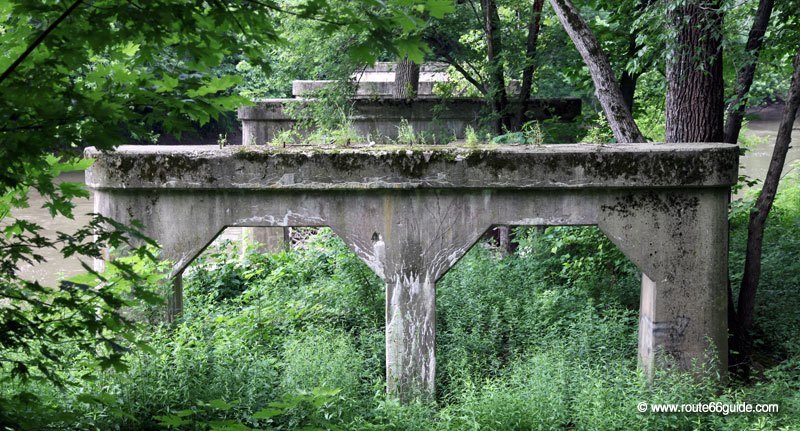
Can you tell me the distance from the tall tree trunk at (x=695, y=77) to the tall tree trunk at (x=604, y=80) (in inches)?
15.7

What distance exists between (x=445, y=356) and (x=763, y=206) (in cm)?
340

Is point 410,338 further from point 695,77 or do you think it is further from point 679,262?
point 695,77

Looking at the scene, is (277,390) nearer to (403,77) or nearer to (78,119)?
(78,119)

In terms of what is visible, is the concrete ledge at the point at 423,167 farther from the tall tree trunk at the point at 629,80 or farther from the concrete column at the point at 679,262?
the tall tree trunk at the point at 629,80

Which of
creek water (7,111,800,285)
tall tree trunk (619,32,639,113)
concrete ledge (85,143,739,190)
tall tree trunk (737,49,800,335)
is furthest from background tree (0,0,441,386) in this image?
tall tree trunk (619,32,639,113)

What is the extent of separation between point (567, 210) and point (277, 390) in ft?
8.72

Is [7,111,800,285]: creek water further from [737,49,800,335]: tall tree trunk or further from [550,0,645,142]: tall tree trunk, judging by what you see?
[550,0,645,142]: tall tree trunk

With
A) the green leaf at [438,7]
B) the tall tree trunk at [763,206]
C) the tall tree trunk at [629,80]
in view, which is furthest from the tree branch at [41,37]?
the tall tree trunk at [629,80]

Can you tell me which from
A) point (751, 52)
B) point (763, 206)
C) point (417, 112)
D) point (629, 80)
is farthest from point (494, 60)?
point (763, 206)

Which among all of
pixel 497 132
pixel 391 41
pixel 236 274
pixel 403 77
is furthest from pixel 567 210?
pixel 403 77

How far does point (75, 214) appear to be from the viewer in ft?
62.0

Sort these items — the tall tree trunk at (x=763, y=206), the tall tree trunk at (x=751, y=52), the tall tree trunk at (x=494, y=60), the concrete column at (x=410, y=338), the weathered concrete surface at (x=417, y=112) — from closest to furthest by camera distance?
the concrete column at (x=410, y=338) → the tall tree trunk at (x=763, y=206) → the tall tree trunk at (x=751, y=52) → the tall tree trunk at (x=494, y=60) → the weathered concrete surface at (x=417, y=112)

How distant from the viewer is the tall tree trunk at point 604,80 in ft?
26.1

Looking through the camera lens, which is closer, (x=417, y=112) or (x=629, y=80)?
(x=629, y=80)
